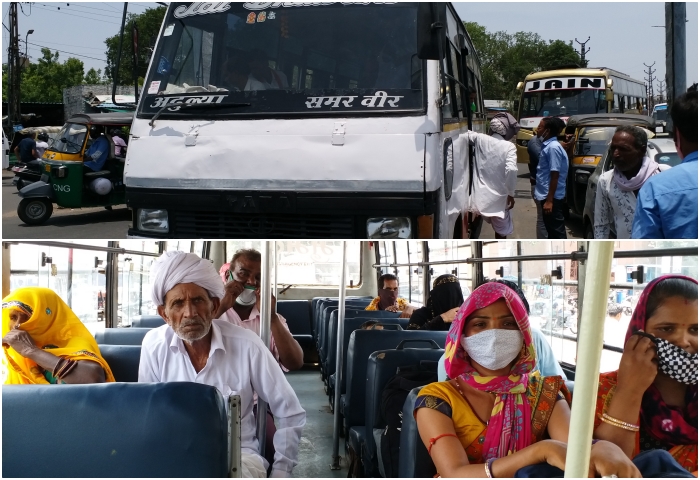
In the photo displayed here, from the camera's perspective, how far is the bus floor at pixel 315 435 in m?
5.25

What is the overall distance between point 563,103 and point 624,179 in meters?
18.6

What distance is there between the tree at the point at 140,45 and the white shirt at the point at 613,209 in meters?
3.06

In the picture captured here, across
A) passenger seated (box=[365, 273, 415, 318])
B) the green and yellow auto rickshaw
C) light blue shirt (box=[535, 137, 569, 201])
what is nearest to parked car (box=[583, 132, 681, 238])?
light blue shirt (box=[535, 137, 569, 201])

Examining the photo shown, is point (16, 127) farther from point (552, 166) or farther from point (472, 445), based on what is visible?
point (472, 445)

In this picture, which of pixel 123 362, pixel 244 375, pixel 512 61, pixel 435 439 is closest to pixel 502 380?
pixel 435 439

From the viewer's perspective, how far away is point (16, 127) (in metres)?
28.6

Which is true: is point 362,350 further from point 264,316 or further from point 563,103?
point 563,103

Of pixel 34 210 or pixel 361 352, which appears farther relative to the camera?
pixel 34 210

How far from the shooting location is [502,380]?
102 inches

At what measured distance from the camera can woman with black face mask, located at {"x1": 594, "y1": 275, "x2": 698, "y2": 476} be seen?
7.73 feet

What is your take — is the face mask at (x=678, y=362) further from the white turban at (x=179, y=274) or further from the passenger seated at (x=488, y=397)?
the white turban at (x=179, y=274)

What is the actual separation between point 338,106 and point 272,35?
766mm

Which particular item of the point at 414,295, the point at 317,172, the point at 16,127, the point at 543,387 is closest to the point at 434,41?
the point at 317,172

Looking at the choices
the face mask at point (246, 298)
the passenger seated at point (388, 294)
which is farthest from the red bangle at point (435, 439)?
the passenger seated at point (388, 294)
